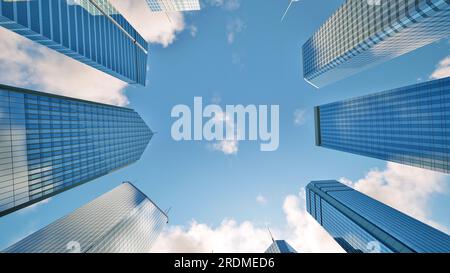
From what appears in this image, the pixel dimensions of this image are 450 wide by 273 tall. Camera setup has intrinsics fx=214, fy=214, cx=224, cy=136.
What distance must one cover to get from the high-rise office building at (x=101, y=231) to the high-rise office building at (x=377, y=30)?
455ft

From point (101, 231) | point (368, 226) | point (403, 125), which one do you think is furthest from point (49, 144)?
point (368, 226)

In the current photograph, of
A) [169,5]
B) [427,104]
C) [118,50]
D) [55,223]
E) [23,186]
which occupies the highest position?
[169,5]

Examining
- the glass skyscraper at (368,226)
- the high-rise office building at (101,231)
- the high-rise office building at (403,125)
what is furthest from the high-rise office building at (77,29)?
the glass skyscraper at (368,226)

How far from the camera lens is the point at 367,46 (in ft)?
275

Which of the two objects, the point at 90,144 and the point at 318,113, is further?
the point at 318,113

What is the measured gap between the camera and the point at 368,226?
106500 millimetres

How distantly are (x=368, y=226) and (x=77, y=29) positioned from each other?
151m

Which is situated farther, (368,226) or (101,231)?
(101,231)

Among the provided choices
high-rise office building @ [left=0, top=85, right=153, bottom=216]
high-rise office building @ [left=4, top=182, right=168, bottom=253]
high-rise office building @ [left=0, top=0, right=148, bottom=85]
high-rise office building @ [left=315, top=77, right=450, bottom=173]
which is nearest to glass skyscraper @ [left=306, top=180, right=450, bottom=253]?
high-rise office building @ [left=315, top=77, right=450, bottom=173]

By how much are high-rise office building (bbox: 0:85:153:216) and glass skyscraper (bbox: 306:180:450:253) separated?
12788 centimetres

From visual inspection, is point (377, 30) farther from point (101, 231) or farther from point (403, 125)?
point (101, 231)
